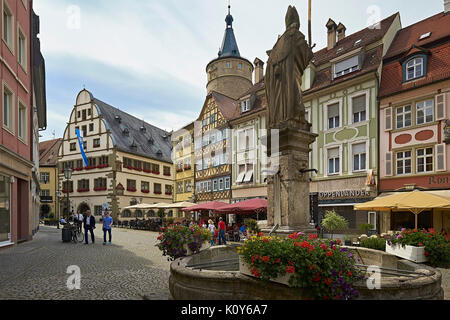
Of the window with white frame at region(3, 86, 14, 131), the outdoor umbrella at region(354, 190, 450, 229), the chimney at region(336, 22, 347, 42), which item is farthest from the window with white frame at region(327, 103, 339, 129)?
the window with white frame at region(3, 86, 14, 131)

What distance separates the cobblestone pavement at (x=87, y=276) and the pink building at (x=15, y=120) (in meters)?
2.79

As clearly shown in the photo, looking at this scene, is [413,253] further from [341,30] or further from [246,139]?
[341,30]

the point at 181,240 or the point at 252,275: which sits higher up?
the point at 252,275

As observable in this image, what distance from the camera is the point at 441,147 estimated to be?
52.5ft

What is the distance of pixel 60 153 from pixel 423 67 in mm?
43196

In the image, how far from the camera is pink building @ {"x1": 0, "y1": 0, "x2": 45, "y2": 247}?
43.4 ft

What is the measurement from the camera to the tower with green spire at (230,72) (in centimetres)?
4331

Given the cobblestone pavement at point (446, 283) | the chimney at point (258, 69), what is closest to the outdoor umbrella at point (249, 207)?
the cobblestone pavement at point (446, 283)

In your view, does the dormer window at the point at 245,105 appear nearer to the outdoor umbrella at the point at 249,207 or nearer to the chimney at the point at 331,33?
the chimney at the point at 331,33

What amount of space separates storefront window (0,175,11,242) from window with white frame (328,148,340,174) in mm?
17028

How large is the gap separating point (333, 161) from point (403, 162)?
4117 millimetres

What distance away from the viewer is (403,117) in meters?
17.6

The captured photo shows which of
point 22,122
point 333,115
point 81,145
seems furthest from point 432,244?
point 81,145
